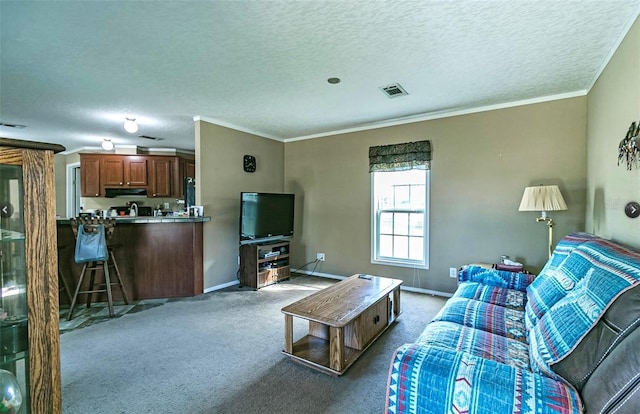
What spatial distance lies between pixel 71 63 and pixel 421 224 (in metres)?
4.11

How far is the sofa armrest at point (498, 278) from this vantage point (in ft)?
8.09

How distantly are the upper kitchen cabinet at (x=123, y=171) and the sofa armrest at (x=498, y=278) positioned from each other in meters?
6.14

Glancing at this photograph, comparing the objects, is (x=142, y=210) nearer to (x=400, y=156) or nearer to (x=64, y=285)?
(x=64, y=285)

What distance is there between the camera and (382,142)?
14.1 feet

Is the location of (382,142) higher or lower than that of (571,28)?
lower

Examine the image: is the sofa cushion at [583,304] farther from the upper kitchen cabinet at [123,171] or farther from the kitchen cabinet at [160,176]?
the upper kitchen cabinet at [123,171]

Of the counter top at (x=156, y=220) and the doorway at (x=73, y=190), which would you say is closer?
the counter top at (x=156, y=220)

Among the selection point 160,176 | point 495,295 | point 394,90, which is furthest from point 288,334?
point 160,176

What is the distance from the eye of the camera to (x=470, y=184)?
3674 mm

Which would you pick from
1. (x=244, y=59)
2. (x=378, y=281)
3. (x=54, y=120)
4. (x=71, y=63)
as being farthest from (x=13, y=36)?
(x=378, y=281)

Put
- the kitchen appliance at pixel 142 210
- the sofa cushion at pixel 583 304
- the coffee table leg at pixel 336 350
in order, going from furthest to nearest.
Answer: the kitchen appliance at pixel 142 210 → the coffee table leg at pixel 336 350 → the sofa cushion at pixel 583 304

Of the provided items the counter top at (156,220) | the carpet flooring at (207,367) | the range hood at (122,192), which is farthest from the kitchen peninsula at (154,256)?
the range hood at (122,192)

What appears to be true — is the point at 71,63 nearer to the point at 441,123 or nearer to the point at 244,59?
the point at 244,59

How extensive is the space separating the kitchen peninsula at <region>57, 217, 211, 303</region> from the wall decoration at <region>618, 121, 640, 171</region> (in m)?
4.07
